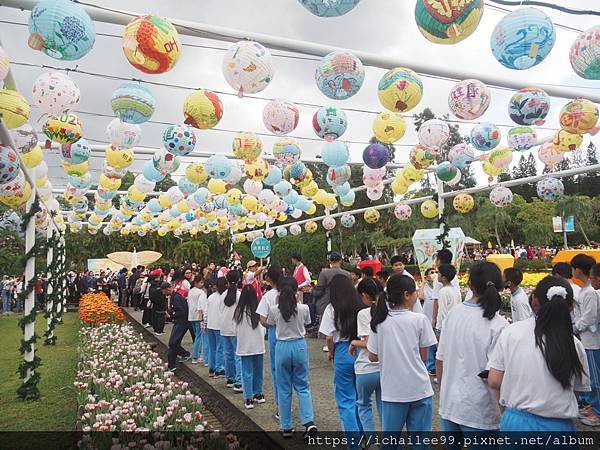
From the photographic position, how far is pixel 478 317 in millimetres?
3186

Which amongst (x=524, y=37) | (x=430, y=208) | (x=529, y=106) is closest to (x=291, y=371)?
(x=524, y=37)

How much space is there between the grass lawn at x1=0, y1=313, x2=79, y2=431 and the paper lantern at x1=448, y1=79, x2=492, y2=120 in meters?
6.25

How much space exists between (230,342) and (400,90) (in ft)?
13.7

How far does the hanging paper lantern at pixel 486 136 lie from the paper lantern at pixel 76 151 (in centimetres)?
646

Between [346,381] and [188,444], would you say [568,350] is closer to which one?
[346,381]

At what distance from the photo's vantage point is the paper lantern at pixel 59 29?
13.9ft

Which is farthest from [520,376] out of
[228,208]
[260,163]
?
[228,208]

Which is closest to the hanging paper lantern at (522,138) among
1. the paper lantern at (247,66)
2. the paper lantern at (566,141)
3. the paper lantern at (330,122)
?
the paper lantern at (566,141)

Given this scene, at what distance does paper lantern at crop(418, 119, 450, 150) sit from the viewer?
819 centimetres

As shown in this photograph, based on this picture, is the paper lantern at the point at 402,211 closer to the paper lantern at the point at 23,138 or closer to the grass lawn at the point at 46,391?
the grass lawn at the point at 46,391

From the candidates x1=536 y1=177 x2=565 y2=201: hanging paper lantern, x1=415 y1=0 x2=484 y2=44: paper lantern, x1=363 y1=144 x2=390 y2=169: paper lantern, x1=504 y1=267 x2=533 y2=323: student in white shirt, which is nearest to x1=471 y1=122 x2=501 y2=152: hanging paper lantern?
x1=363 y1=144 x2=390 y2=169: paper lantern

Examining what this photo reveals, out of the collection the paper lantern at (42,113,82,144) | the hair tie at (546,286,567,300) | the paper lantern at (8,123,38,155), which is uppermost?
the paper lantern at (42,113,82,144)

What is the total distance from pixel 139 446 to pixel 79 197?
8.45 m

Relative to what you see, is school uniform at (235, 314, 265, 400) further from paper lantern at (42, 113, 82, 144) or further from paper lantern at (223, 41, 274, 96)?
paper lantern at (42, 113, 82, 144)
